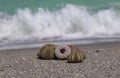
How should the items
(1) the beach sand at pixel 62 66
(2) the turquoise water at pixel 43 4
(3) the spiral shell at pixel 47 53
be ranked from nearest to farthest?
(1) the beach sand at pixel 62 66, (3) the spiral shell at pixel 47 53, (2) the turquoise water at pixel 43 4

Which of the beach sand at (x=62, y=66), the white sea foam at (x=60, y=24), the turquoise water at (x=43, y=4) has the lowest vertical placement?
the beach sand at (x=62, y=66)

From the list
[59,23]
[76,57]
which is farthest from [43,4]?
[76,57]

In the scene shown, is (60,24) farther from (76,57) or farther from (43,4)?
(76,57)

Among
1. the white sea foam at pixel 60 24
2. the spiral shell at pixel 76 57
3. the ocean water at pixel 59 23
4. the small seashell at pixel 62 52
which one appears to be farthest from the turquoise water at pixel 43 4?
the spiral shell at pixel 76 57

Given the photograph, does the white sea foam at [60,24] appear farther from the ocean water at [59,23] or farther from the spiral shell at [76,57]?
the spiral shell at [76,57]

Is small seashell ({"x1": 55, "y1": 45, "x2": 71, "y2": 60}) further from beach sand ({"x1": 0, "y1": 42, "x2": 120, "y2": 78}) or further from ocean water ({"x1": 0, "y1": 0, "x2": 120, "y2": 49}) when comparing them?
ocean water ({"x1": 0, "y1": 0, "x2": 120, "y2": 49})

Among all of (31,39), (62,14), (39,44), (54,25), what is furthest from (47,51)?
(62,14)

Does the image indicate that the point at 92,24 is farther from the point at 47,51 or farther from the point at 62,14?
the point at 47,51
